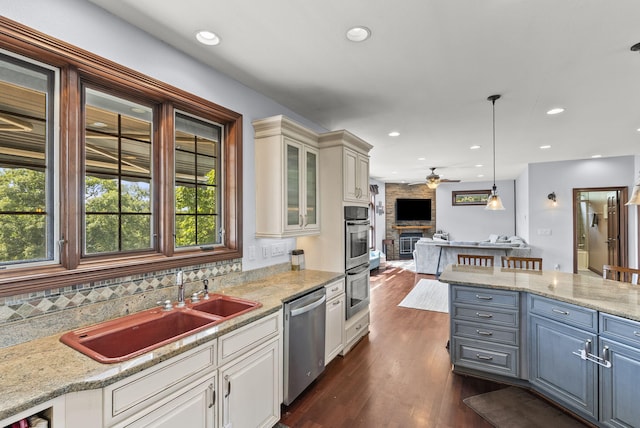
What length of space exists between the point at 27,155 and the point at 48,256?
0.53 m

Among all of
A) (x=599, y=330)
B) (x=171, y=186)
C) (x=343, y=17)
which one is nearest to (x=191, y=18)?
(x=343, y=17)

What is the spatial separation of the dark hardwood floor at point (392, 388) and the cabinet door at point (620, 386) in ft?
2.50

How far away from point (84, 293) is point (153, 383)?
2.38 feet

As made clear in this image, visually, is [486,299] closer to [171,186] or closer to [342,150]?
[342,150]

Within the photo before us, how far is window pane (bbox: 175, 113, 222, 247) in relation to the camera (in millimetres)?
2297

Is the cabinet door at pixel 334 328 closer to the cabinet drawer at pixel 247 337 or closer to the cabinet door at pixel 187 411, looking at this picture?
the cabinet drawer at pixel 247 337

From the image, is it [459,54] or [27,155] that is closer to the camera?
[27,155]

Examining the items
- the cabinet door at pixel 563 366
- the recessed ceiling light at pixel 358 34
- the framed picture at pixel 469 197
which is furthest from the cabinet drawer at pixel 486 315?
the framed picture at pixel 469 197

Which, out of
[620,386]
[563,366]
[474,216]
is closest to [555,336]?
[563,366]

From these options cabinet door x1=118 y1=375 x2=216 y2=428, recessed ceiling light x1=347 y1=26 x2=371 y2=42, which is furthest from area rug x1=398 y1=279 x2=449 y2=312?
cabinet door x1=118 y1=375 x2=216 y2=428

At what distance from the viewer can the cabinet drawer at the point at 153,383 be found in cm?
115

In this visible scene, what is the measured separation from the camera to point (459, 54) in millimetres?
2213

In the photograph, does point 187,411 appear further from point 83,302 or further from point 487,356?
point 487,356

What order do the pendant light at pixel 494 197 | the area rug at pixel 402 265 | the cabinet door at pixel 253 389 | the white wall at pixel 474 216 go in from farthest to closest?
the white wall at pixel 474 216
the area rug at pixel 402 265
the pendant light at pixel 494 197
the cabinet door at pixel 253 389
